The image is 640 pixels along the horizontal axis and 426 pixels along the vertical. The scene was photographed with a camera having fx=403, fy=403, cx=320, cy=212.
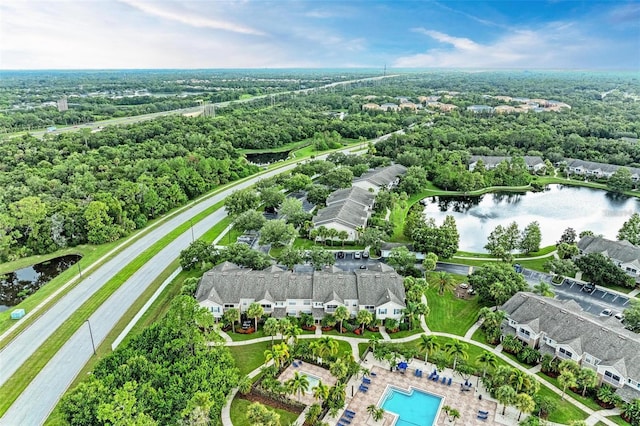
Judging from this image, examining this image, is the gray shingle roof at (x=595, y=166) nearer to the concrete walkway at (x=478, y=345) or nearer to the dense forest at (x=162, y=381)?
the concrete walkway at (x=478, y=345)

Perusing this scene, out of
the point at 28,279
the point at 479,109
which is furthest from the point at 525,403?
the point at 479,109

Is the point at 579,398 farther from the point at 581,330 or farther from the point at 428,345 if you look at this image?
the point at 428,345

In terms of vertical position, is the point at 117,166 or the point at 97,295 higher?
the point at 117,166

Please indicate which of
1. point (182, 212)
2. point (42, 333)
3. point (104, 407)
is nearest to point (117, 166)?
point (182, 212)

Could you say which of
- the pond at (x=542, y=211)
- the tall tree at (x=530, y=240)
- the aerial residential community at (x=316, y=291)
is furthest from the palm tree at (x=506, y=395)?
the pond at (x=542, y=211)

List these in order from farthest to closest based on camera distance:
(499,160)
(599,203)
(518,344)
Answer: (499,160), (599,203), (518,344)

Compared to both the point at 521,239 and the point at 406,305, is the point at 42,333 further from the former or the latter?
the point at 521,239
